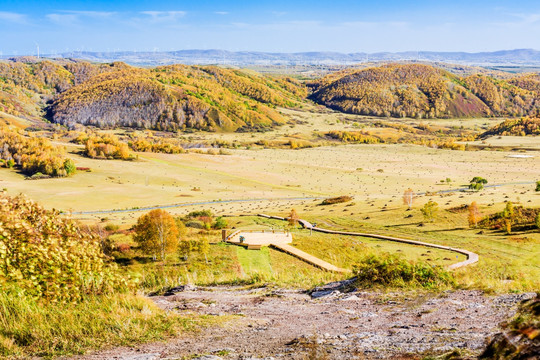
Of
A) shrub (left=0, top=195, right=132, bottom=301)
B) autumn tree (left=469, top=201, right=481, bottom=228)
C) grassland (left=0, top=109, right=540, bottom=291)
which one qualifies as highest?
shrub (left=0, top=195, right=132, bottom=301)

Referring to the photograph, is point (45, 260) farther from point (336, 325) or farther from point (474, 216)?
point (474, 216)

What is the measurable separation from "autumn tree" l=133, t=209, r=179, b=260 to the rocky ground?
94.5 feet

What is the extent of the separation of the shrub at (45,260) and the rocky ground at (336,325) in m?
2.19

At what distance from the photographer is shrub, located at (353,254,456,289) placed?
12.4 m

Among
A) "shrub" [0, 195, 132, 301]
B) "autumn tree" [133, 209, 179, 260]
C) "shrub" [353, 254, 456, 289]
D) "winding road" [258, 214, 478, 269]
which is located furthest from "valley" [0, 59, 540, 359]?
"winding road" [258, 214, 478, 269]

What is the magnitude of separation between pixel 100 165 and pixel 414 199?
4135 inches

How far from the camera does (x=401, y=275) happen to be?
505 inches

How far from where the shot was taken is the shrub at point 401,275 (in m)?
12.4

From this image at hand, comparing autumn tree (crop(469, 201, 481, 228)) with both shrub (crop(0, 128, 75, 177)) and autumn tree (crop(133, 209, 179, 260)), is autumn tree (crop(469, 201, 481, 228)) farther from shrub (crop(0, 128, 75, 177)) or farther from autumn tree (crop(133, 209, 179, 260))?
shrub (crop(0, 128, 75, 177))

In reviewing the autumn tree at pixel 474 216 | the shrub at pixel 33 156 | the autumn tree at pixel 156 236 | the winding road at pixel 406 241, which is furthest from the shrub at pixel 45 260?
the shrub at pixel 33 156

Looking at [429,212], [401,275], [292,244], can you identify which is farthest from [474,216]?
[401,275]

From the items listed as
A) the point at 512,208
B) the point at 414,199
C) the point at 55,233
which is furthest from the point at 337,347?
the point at 414,199

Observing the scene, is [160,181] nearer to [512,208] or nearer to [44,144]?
[44,144]

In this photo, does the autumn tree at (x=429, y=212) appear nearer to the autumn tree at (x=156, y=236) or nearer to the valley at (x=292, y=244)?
the valley at (x=292, y=244)
